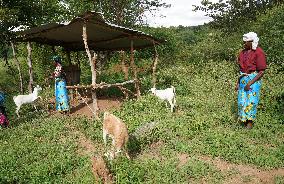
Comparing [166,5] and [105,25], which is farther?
[166,5]

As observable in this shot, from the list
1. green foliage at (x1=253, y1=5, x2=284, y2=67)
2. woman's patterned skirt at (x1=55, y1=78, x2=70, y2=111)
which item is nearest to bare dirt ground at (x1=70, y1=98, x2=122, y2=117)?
woman's patterned skirt at (x1=55, y1=78, x2=70, y2=111)

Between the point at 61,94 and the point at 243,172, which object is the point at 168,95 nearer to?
the point at 61,94

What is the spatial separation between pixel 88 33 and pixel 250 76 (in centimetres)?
626

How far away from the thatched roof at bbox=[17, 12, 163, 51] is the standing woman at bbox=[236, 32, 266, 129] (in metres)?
4.19

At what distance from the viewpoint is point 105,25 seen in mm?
10211

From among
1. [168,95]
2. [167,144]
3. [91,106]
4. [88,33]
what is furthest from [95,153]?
[88,33]

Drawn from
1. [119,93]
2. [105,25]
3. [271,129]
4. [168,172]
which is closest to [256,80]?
[271,129]

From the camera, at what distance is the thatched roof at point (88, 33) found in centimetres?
993

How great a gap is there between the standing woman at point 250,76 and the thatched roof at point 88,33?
165 inches

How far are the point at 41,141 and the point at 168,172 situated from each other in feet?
13.6

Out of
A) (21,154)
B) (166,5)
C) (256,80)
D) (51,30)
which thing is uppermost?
(166,5)

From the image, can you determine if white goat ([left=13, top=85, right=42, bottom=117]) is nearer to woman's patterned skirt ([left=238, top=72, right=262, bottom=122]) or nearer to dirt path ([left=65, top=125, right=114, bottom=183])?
dirt path ([left=65, top=125, right=114, bottom=183])

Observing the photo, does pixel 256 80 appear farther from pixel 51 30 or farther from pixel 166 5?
pixel 166 5

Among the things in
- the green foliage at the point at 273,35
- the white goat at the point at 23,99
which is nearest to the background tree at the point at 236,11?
the green foliage at the point at 273,35
